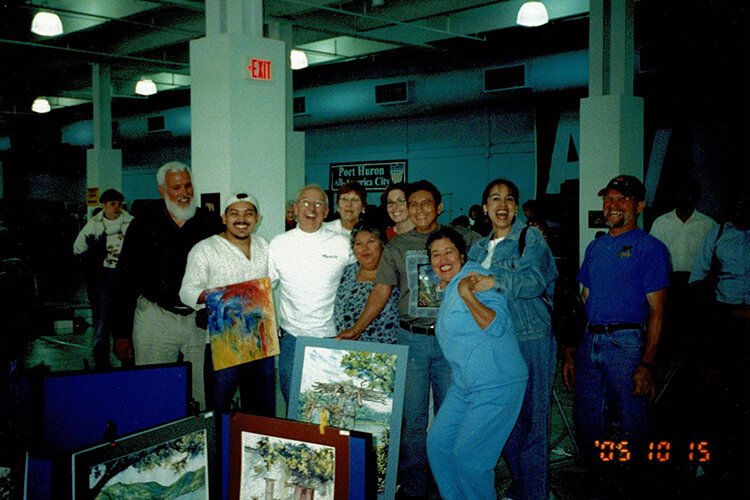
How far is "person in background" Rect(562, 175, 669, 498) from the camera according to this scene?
376 centimetres

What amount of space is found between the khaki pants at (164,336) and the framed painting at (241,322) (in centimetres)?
41

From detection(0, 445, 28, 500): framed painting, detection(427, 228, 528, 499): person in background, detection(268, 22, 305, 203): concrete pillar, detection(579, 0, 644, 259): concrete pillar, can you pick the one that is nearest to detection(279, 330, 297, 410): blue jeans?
detection(427, 228, 528, 499): person in background

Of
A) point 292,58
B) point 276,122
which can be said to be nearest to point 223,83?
point 276,122

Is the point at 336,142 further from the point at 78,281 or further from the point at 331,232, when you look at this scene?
the point at 331,232

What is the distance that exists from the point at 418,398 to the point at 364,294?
2.05 feet

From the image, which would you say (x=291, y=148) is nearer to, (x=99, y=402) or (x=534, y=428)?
(x=534, y=428)

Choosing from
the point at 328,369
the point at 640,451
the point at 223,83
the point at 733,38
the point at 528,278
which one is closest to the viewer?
the point at 328,369

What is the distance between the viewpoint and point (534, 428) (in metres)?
3.63

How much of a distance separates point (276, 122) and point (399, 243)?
7.72 ft

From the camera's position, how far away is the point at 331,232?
3.98 metres

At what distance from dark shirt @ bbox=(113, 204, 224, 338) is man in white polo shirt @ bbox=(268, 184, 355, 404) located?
0.50 m

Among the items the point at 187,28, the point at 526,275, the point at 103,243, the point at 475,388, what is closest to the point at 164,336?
the point at 475,388

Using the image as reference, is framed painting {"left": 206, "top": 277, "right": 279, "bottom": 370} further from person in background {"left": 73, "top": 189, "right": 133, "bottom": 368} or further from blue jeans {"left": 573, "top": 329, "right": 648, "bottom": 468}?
person in background {"left": 73, "top": 189, "right": 133, "bottom": 368}

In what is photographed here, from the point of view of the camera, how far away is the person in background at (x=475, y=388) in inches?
123
